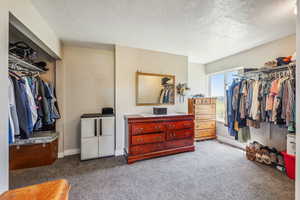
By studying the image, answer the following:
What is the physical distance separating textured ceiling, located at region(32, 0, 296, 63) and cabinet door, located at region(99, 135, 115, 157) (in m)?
2.04

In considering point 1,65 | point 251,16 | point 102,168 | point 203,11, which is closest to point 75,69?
point 1,65

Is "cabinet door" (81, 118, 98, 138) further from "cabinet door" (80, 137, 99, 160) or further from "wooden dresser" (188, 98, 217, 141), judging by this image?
"wooden dresser" (188, 98, 217, 141)

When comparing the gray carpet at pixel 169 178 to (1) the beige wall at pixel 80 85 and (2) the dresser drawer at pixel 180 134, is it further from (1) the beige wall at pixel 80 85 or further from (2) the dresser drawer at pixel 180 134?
(1) the beige wall at pixel 80 85

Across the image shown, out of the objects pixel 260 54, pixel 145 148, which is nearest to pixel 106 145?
pixel 145 148

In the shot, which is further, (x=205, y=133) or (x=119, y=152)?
(x=205, y=133)

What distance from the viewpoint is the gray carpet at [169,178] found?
1690mm

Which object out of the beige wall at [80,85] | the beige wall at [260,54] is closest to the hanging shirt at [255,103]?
the beige wall at [260,54]

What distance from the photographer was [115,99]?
2926 mm

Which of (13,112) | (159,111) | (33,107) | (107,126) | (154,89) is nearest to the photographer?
(13,112)

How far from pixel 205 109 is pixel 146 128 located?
216 centimetres

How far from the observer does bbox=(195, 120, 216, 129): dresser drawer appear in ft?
12.5

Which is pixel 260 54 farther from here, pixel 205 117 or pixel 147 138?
pixel 147 138

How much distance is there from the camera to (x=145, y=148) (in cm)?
264

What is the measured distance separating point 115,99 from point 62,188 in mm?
2141
